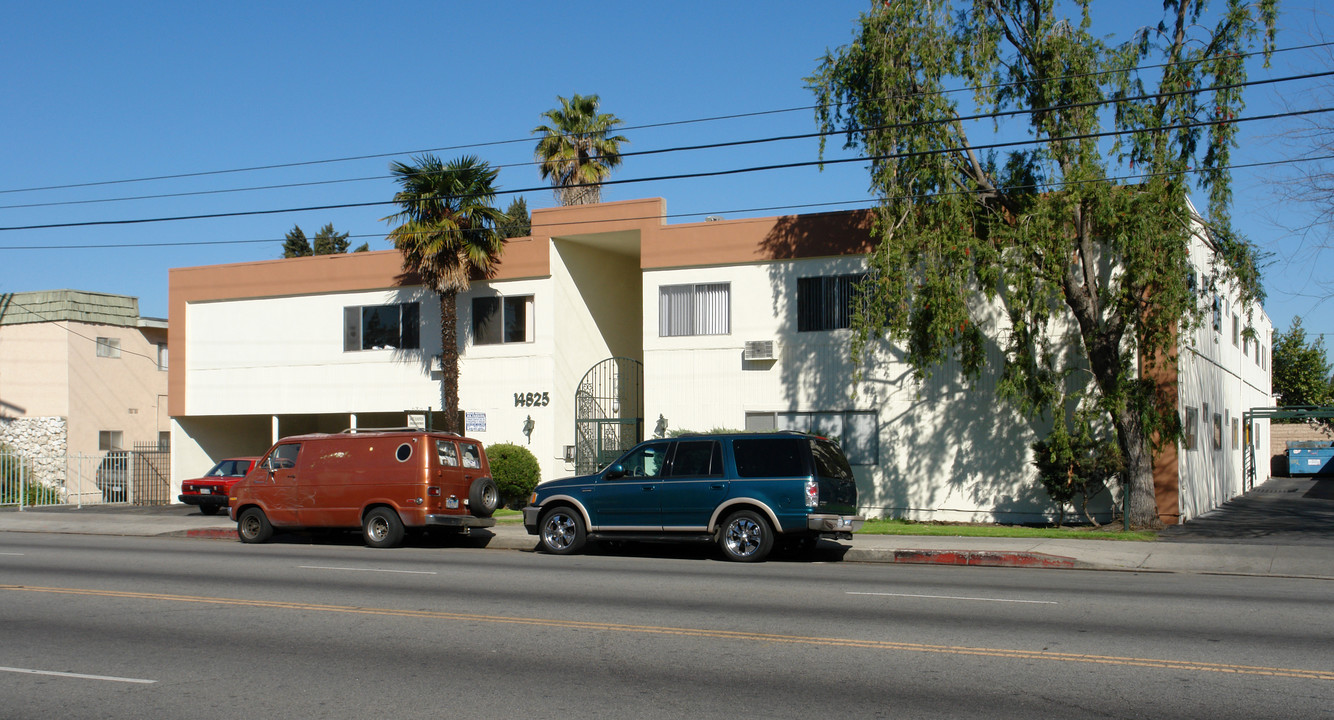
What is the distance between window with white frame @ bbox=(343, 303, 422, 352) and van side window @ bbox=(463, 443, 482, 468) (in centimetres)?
961

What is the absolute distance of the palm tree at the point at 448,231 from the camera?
24859 mm

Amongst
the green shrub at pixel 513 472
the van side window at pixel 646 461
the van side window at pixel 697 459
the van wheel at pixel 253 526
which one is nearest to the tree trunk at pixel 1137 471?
the van side window at pixel 697 459

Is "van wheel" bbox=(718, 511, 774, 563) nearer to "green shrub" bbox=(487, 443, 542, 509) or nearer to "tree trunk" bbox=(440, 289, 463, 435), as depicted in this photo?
A: "green shrub" bbox=(487, 443, 542, 509)

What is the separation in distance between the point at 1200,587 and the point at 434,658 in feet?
30.7

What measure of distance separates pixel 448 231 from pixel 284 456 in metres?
8.07

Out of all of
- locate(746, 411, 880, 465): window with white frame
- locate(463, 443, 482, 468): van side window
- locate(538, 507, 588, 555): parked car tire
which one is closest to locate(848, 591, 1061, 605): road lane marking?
locate(538, 507, 588, 555): parked car tire

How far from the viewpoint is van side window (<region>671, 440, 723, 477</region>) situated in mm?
15617

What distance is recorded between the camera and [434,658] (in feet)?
26.4

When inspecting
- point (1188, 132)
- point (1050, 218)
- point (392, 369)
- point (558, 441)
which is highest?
point (1188, 132)

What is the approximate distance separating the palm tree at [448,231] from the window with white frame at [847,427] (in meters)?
8.05

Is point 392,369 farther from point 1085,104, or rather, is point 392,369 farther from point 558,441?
point 1085,104

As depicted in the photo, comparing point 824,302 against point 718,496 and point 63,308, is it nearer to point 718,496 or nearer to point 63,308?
point 718,496

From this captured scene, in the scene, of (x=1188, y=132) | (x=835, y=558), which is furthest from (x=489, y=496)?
(x=1188, y=132)

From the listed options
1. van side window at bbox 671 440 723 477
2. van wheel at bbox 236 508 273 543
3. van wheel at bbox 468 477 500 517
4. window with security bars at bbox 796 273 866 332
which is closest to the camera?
van side window at bbox 671 440 723 477
